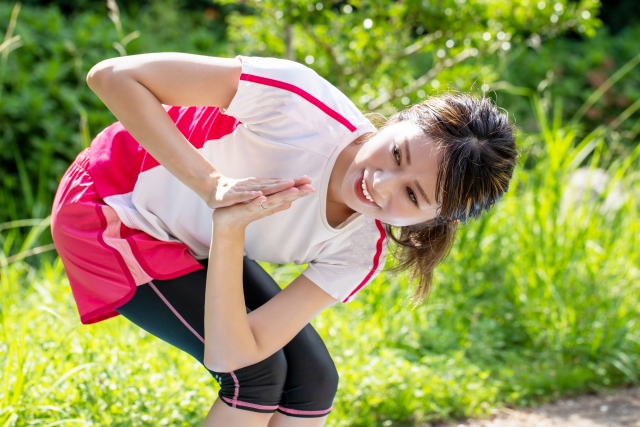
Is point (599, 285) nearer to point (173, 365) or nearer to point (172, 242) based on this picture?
point (173, 365)

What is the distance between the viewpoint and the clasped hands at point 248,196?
5.76 feet

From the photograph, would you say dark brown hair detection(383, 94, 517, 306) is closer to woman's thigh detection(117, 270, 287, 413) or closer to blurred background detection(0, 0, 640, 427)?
blurred background detection(0, 0, 640, 427)

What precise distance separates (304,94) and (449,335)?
6.21ft

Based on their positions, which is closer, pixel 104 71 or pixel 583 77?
pixel 104 71

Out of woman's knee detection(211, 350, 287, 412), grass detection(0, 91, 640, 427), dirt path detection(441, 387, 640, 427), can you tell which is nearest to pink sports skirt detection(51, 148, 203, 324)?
woman's knee detection(211, 350, 287, 412)

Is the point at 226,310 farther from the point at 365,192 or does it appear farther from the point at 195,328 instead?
the point at 365,192

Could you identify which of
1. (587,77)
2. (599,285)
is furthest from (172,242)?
(587,77)

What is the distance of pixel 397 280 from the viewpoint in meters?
3.70

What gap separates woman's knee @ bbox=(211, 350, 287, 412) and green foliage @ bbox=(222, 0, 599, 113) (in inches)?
76.3

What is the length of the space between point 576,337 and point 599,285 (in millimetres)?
359

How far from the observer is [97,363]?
96.7 inches

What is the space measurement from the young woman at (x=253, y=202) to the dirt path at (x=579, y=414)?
1.21 metres

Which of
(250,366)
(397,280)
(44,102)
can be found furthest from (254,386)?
(44,102)

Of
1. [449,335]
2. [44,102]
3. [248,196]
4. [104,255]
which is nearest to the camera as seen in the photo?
[248,196]
